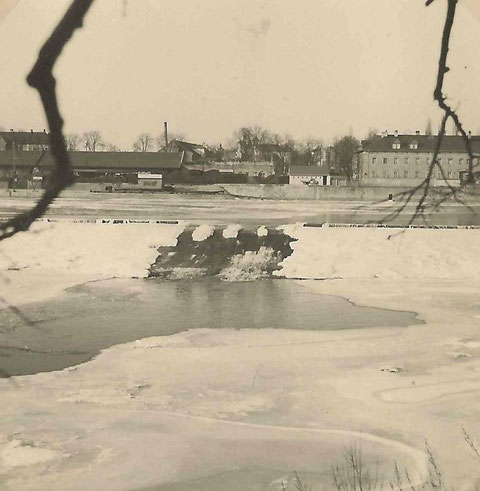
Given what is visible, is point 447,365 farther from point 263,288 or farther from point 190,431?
point 263,288

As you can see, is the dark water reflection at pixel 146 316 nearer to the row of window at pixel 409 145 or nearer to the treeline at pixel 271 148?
the treeline at pixel 271 148

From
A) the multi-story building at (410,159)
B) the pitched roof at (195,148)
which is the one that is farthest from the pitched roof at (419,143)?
the pitched roof at (195,148)

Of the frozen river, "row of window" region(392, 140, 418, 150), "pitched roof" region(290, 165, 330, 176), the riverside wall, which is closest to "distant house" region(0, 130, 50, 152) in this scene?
the frozen river

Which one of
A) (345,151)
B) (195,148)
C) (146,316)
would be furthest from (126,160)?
(146,316)

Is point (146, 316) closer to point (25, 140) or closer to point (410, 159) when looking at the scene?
point (25, 140)

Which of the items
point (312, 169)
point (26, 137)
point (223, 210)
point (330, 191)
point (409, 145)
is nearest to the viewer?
point (26, 137)

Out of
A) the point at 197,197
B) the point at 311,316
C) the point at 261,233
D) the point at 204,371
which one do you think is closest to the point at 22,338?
the point at 204,371
